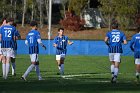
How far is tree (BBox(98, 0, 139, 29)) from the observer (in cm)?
7364

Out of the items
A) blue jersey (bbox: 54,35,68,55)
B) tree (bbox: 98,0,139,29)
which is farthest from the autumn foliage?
blue jersey (bbox: 54,35,68,55)

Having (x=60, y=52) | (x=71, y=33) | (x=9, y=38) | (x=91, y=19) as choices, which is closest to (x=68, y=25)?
(x=71, y=33)

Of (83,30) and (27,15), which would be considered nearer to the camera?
(83,30)

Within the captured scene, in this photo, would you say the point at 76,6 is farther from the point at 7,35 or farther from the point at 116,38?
the point at 116,38

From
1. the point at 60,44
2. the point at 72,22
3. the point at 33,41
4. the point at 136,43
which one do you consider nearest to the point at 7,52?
the point at 33,41

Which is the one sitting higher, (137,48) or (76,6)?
(137,48)

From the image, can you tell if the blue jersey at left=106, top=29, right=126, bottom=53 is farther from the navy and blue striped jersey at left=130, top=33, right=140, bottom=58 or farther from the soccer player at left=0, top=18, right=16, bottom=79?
the soccer player at left=0, top=18, right=16, bottom=79

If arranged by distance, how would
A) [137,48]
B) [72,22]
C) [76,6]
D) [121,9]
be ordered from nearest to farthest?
[137,48]
[121,9]
[72,22]
[76,6]

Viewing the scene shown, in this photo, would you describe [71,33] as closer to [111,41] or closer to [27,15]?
[27,15]

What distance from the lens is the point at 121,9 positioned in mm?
73625

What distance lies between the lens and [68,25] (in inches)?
3000

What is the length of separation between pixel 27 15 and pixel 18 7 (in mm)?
2362

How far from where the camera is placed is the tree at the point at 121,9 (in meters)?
73.6

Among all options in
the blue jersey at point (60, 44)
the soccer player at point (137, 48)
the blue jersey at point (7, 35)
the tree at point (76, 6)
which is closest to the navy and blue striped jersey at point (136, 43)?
the soccer player at point (137, 48)
